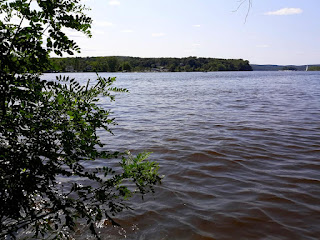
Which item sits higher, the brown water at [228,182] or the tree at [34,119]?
the tree at [34,119]

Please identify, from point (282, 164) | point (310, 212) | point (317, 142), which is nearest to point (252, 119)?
point (317, 142)

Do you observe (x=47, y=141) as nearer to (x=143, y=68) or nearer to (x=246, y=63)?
(x=143, y=68)

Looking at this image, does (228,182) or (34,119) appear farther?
(228,182)

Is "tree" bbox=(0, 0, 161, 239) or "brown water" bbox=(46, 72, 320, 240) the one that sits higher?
"tree" bbox=(0, 0, 161, 239)

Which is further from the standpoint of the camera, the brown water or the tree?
the brown water

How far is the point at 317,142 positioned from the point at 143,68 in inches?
6508

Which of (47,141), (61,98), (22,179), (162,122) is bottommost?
(162,122)

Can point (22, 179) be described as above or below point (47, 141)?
below

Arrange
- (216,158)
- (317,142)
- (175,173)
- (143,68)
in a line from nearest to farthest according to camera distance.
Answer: (175,173) < (216,158) < (317,142) < (143,68)

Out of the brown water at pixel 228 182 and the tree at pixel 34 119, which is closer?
the tree at pixel 34 119

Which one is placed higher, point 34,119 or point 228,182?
point 34,119

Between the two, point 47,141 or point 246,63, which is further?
point 246,63

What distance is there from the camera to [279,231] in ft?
13.1

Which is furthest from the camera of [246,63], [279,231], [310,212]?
[246,63]
